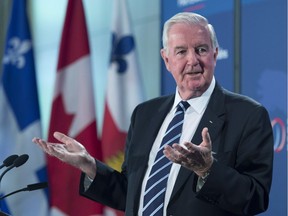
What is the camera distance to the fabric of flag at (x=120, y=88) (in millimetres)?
4117

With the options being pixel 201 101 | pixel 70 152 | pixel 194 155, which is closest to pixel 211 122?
pixel 201 101

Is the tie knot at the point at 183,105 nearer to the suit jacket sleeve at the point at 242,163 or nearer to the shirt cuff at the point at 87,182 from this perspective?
the suit jacket sleeve at the point at 242,163

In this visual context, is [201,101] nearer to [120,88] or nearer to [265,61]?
[265,61]

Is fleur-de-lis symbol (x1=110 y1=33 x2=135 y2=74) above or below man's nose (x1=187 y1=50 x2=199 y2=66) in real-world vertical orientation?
below

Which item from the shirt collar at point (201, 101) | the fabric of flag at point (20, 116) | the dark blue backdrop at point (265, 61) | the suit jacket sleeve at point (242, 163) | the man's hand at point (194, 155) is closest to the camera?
the man's hand at point (194, 155)

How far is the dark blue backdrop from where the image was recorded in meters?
3.11

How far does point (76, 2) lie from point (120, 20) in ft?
1.16

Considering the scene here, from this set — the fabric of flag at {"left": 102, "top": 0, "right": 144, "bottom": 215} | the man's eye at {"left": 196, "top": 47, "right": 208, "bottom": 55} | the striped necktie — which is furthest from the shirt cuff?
the fabric of flag at {"left": 102, "top": 0, "right": 144, "bottom": 215}

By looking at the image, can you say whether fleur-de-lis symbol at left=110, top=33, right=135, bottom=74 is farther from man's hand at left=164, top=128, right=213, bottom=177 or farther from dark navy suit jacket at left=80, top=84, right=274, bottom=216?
man's hand at left=164, top=128, right=213, bottom=177

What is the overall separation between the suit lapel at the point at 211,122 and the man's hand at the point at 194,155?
0.17m

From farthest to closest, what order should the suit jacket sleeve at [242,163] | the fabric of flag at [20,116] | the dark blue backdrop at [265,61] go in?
the fabric of flag at [20,116] → the dark blue backdrop at [265,61] → the suit jacket sleeve at [242,163]

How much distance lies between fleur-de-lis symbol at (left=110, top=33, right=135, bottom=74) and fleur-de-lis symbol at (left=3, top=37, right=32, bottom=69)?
0.62 metres

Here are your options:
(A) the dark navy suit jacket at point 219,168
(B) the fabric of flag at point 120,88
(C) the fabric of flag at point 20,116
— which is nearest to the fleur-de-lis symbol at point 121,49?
(B) the fabric of flag at point 120,88

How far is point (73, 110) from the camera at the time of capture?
13.8 feet
